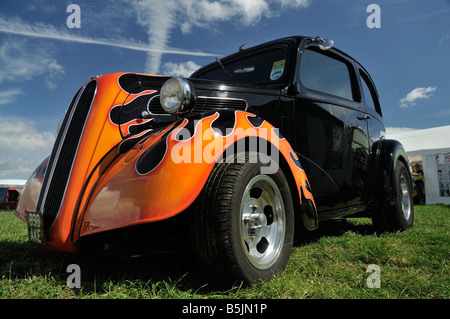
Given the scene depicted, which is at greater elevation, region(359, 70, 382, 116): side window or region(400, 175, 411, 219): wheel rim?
region(359, 70, 382, 116): side window

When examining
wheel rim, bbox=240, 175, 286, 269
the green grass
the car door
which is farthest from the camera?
the car door

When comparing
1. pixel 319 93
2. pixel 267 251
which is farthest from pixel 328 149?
pixel 267 251

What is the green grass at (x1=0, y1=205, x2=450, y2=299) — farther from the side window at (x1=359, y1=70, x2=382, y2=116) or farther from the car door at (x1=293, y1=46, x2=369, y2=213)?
the side window at (x1=359, y1=70, x2=382, y2=116)

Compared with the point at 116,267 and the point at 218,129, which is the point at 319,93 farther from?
the point at 116,267

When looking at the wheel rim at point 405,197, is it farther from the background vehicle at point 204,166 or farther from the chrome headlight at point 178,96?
the chrome headlight at point 178,96

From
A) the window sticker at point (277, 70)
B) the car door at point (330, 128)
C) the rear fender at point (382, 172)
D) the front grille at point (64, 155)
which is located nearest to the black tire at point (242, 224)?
the car door at point (330, 128)

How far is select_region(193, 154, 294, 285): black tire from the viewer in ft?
5.34

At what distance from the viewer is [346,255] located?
2.55 metres

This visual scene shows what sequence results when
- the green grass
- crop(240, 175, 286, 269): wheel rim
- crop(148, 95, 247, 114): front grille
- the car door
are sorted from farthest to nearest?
1. the car door
2. crop(148, 95, 247, 114): front grille
3. crop(240, 175, 286, 269): wheel rim
4. the green grass

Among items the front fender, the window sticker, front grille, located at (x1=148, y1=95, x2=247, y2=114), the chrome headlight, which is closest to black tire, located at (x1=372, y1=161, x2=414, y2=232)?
the window sticker

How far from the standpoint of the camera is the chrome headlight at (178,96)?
1.93 metres

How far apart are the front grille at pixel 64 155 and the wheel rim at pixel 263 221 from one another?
1.09m

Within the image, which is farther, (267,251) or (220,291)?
(267,251)

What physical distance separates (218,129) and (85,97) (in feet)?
3.31
